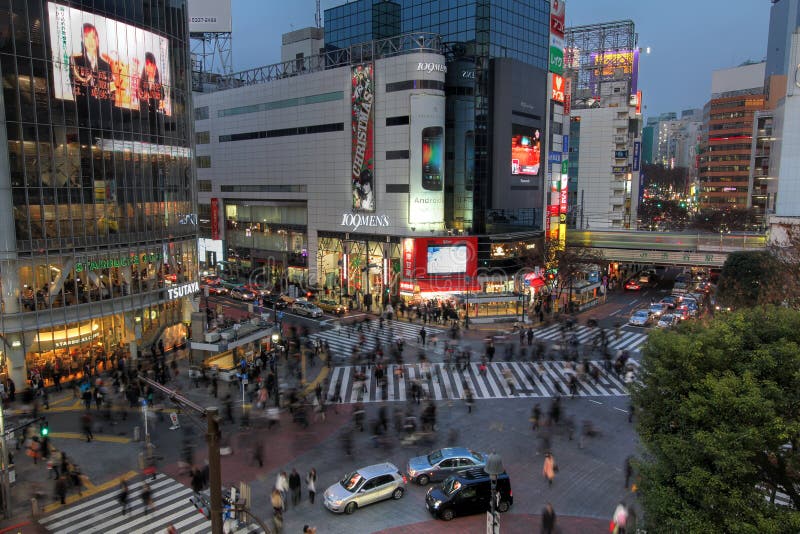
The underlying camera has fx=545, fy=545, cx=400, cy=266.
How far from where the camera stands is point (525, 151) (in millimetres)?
52219

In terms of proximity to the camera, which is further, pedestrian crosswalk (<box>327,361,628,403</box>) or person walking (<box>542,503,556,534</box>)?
pedestrian crosswalk (<box>327,361,628,403</box>)

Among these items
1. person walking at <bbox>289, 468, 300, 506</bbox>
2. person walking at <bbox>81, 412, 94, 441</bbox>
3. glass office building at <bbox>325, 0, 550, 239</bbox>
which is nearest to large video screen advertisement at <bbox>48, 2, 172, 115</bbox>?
person walking at <bbox>81, 412, 94, 441</bbox>

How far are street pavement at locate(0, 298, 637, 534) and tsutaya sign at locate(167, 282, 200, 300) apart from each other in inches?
350

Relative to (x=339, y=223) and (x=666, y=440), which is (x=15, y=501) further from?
(x=339, y=223)

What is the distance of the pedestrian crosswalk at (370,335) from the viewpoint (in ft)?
120

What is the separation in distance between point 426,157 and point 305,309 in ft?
55.5

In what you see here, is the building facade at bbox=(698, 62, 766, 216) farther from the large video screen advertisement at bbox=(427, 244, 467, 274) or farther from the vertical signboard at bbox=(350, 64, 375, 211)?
the vertical signboard at bbox=(350, 64, 375, 211)

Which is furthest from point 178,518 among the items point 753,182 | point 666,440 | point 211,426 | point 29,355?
point 753,182

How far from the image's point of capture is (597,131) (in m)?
76.9

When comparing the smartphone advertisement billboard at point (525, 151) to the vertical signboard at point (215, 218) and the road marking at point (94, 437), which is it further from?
the road marking at point (94, 437)

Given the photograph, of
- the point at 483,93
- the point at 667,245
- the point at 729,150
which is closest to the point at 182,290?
the point at 483,93

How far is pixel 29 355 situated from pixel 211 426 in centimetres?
2554

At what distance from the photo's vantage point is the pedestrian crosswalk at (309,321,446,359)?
36719 mm

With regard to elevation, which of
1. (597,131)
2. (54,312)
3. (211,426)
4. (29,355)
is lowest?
(29,355)
